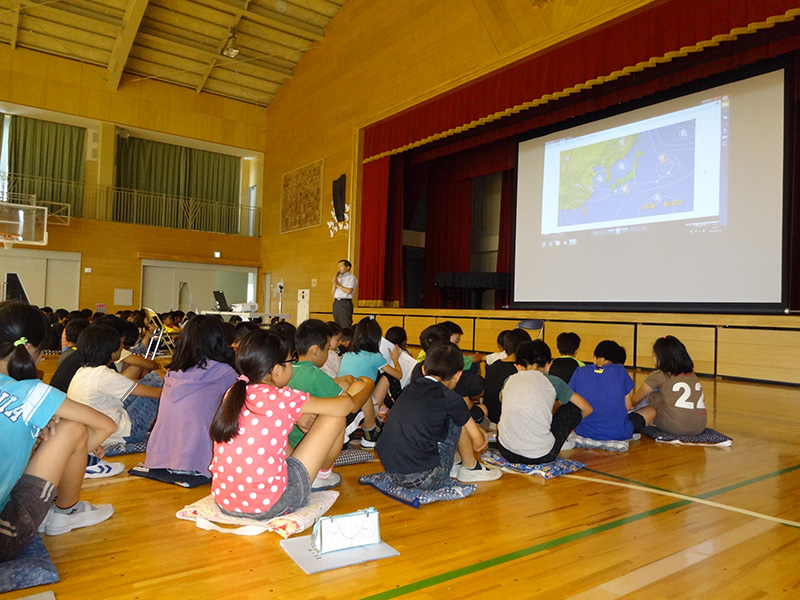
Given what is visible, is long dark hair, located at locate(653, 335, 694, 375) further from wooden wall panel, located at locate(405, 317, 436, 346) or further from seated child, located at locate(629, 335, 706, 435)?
wooden wall panel, located at locate(405, 317, 436, 346)

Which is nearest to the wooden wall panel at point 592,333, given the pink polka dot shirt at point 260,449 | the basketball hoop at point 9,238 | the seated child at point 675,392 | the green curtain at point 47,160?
the seated child at point 675,392

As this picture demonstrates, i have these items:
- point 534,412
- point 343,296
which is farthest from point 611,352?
point 343,296

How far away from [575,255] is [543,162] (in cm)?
136

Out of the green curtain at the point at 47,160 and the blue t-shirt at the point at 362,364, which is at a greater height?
the green curtain at the point at 47,160

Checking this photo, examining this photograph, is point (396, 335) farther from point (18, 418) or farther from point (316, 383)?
point (18, 418)

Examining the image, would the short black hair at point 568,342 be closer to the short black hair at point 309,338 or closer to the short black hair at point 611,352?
the short black hair at point 611,352

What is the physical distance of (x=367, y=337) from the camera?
348 cm

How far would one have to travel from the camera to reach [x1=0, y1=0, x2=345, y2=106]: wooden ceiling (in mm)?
10312

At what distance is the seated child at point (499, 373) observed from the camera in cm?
373

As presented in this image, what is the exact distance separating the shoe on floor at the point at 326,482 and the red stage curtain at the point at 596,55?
466cm

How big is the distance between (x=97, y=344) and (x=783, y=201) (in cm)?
529

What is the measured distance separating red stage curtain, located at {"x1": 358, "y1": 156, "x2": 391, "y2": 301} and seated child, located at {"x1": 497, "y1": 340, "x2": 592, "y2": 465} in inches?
260

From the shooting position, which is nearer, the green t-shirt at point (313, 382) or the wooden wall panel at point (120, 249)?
the green t-shirt at point (313, 382)

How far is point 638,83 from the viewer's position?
5.99 m
